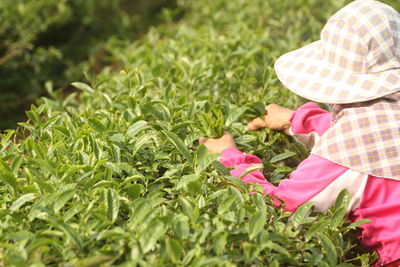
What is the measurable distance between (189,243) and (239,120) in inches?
45.7

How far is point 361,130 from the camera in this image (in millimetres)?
1998

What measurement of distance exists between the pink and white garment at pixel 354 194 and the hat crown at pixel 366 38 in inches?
16.0

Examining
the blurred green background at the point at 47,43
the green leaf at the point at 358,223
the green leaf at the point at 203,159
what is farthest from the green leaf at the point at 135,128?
the blurred green background at the point at 47,43

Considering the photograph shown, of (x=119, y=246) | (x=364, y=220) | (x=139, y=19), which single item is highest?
(x=119, y=246)

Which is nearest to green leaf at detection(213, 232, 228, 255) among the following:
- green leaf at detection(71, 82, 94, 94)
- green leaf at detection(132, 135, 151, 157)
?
green leaf at detection(132, 135, 151, 157)

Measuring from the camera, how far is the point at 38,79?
5.71 metres

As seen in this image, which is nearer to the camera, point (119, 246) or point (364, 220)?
point (119, 246)

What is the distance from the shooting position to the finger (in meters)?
2.64

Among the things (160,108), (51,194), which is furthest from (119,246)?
(160,108)

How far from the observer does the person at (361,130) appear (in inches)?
77.9

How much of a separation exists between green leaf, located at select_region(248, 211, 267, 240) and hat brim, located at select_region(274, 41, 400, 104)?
0.58m

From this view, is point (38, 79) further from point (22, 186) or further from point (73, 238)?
point (73, 238)

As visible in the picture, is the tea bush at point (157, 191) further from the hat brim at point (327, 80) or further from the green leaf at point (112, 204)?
the hat brim at point (327, 80)

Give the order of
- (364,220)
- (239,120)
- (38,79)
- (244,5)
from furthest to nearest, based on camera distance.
→ (38,79) → (244,5) → (239,120) → (364,220)
